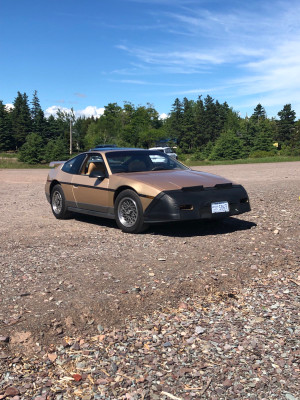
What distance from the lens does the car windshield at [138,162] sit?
26.0ft

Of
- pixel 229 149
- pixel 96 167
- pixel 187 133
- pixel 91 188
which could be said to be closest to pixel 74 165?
pixel 96 167

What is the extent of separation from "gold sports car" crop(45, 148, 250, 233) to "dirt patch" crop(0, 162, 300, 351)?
355 millimetres

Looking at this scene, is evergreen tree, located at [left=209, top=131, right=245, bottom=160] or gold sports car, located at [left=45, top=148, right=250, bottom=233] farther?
evergreen tree, located at [left=209, top=131, right=245, bottom=160]

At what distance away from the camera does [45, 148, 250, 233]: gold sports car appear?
6719mm

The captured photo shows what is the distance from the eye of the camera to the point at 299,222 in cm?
785

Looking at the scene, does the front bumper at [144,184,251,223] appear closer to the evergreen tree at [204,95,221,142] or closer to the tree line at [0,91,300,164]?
the tree line at [0,91,300,164]

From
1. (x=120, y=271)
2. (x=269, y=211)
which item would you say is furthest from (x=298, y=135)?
(x=120, y=271)

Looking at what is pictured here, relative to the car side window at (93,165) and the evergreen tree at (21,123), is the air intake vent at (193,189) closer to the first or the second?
the car side window at (93,165)

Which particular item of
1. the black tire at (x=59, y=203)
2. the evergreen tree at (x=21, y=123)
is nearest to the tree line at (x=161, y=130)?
the evergreen tree at (x=21, y=123)

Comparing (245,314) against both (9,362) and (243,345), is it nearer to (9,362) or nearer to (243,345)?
(243,345)

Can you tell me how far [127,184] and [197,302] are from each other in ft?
11.3

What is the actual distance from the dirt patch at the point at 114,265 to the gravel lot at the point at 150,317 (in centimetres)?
2

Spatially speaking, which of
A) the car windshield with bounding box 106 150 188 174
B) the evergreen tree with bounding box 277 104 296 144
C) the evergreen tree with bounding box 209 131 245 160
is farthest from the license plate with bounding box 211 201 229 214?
the evergreen tree with bounding box 277 104 296 144

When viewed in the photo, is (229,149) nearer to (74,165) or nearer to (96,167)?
(74,165)
